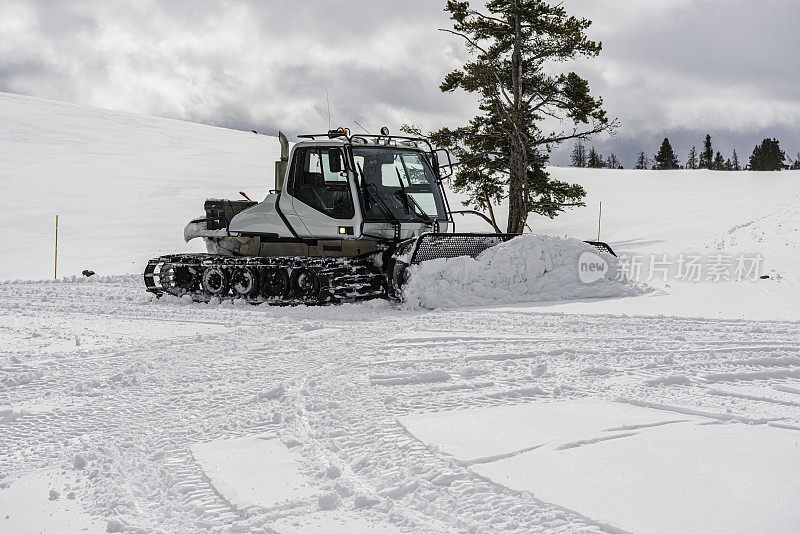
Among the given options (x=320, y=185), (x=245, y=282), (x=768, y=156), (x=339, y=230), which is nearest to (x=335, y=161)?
(x=320, y=185)

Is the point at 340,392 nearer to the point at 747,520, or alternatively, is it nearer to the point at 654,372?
the point at 654,372

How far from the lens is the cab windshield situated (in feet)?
35.6

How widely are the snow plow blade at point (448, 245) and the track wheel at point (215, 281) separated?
327 cm

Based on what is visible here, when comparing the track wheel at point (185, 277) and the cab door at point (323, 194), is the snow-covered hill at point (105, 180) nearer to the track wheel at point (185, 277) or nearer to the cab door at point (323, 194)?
the track wheel at point (185, 277)

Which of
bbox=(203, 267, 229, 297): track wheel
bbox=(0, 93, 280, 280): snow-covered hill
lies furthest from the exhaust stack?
bbox=(0, 93, 280, 280): snow-covered hill

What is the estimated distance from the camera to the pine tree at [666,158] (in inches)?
3216

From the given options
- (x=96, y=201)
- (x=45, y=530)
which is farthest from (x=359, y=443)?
(x=96, y=201)

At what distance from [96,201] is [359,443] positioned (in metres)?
29.8

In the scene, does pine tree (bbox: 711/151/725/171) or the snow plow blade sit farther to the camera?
pine tree (bbox: 711/151/725/171)

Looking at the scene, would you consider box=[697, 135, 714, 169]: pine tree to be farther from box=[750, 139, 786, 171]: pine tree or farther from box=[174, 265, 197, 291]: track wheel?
box=[174, 265, 197, 291]: track wheel

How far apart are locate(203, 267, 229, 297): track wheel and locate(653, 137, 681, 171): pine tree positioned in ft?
254

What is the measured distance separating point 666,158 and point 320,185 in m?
78.7

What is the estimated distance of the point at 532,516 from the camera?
3064 mm

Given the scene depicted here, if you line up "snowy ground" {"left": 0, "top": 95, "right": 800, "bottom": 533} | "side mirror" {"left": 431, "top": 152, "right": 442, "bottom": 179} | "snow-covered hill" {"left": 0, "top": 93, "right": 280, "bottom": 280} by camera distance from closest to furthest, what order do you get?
1. "snowy ground" {"left": 0, "top": 95, "right": 800, "bottom": 533}
2. "side mirror" {"left": 431, "top": 152, "right": 442, "bottom": 179}
3. "snow-covered hill" {"left": 0, "top": 93, "right": 280, "bottom": 280}
